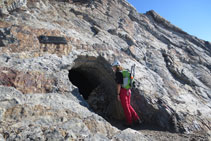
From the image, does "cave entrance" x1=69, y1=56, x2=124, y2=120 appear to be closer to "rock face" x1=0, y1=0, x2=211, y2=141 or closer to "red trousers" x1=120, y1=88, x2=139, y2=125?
"rock face" x1=0, y1=0, x2=211, y2=141

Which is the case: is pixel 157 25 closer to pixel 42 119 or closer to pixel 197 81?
pixel 197 81

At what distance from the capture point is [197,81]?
358 inches

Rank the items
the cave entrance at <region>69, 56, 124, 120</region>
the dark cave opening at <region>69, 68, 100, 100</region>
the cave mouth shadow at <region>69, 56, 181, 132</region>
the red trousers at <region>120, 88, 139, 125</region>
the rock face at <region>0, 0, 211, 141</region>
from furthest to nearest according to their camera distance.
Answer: the dark cave opening at <region>69, 68, 100, 100</region>, the cave entrance at <region>69, 56, 124, 120</region>, the cave mouth shadow at <region>69, 56, 181, 132</region>, the red trousers at <region>120, 88, 139, 125</region>, the rock face at <region>0, 0, 211, 141</region>

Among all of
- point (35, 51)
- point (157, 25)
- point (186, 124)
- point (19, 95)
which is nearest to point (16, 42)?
point (35, 51)

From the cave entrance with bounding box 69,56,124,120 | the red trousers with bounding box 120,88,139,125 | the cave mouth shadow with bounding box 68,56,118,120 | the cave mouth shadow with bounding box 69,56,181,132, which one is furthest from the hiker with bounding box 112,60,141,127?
the cave mouth shadow with bounding box 68,56,118,120

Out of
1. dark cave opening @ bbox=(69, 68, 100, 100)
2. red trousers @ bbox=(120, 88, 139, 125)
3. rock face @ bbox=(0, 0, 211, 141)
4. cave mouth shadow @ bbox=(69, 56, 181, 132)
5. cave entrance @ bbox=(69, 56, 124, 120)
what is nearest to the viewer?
rock face @ bbox=(0, 0, 211, 141)

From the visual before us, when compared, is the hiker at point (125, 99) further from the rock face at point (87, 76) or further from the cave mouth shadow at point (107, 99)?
the rock face at point (87, 76)

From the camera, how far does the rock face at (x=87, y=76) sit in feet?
12.4

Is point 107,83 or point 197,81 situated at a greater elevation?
point 197,81

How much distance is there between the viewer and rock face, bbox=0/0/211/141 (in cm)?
379

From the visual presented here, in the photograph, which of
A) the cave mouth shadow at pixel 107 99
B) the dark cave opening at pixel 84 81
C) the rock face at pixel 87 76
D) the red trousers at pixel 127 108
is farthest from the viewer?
the dark cave opening at pixel 84 81

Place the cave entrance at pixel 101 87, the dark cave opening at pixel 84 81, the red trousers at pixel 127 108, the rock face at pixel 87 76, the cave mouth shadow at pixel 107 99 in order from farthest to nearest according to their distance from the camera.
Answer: the dark cave opening at pixel 84 81 < the cave entrance at pixel 101 87 < the cave mouth shadow at pixel 107 99 < the red trousers at pixel 127 108 < the rock face at pixel 87 76

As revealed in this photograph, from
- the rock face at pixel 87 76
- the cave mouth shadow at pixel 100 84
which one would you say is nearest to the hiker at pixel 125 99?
the rock face at pixel 87 76

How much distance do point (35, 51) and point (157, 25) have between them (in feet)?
37.6
